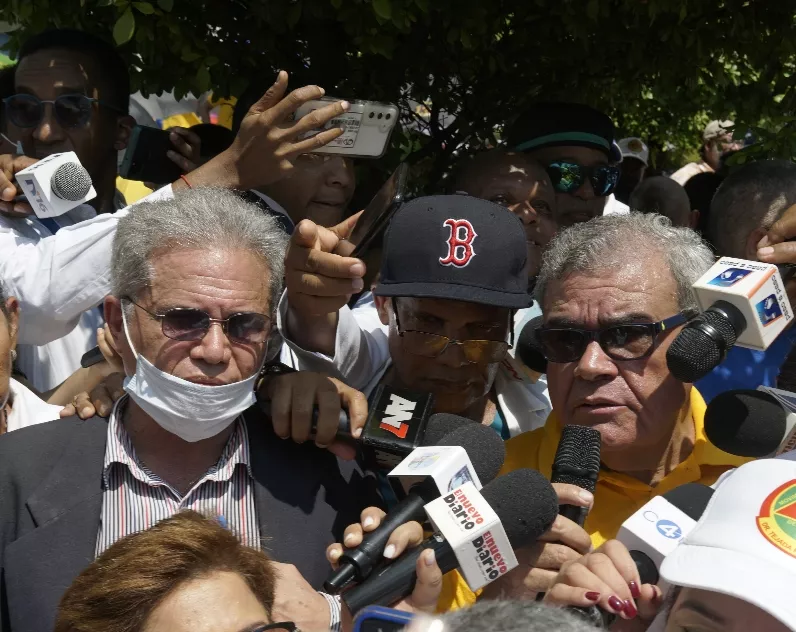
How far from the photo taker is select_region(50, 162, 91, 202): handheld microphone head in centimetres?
392

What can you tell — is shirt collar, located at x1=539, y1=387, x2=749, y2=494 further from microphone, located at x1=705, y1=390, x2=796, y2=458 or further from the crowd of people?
microphone, located at x1=705, y1=390, x2=796, y2=458

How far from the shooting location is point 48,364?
13.8 feet

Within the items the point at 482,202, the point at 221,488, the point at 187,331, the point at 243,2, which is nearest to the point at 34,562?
the point at 221,488

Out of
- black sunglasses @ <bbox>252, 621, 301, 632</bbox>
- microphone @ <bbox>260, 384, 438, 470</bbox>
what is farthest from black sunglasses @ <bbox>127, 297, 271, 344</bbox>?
black sunglasses @ <bbox>252, 621, 301, 632</bbox>

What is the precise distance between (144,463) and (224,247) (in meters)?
0.68

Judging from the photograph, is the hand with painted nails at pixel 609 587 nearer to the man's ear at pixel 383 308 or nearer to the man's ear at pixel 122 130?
the man's ear at pixel 383 308

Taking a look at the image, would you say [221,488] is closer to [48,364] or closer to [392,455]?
[392,455]

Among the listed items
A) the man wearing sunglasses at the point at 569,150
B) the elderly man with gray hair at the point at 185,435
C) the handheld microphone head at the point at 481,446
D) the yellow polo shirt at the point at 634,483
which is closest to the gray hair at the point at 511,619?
the handheld microphone head at the point at 481,446

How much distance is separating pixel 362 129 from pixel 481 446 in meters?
1.67

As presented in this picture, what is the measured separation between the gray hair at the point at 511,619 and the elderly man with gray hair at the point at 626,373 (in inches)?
63.6

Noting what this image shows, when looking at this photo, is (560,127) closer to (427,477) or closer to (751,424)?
(751,424)

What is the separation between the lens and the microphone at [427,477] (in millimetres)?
2219

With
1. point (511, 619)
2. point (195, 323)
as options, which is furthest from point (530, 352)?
point (511, 619)

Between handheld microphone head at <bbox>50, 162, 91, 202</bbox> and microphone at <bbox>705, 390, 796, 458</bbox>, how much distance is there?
2.47 metres
